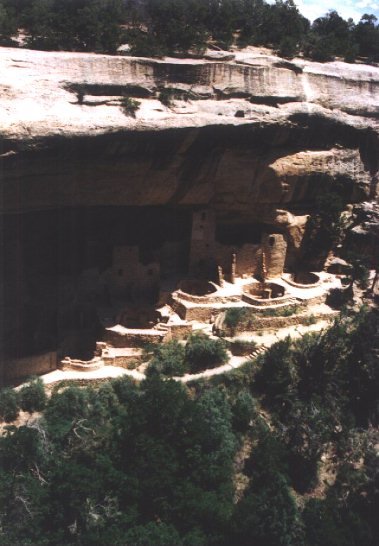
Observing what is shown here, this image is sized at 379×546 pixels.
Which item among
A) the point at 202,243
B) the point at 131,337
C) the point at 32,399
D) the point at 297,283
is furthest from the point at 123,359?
the point at 297,283

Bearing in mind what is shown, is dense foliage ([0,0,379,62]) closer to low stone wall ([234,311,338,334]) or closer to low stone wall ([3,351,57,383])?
low stone wall ([234,311,338,334])

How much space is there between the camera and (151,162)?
18.1 m

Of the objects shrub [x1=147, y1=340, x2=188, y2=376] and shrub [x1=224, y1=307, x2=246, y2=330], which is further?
shrub [x1=224, y1=307, x2=246, y2=330]

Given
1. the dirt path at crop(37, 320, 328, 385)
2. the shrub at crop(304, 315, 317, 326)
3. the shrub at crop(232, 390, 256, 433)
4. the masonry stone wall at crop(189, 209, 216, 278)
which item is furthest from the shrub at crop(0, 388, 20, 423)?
the shrub at crop(304, 315, 317, 326)

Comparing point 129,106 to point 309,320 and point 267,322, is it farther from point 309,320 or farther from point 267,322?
point 309,320

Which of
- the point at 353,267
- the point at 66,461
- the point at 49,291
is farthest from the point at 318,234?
the point at 66,461

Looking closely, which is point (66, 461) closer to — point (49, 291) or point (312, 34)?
point (49, 291)

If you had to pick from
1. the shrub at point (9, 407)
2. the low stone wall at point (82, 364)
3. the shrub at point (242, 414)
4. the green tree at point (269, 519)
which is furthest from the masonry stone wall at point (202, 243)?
the green tree at point (269, 519)

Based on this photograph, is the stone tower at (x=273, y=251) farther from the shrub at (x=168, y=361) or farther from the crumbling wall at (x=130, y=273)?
the shrub at (x=168, y=361)

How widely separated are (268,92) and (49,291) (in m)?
9.07

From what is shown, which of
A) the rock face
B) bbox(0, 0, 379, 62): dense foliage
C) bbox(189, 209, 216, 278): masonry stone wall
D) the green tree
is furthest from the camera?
bbox(189, 209, 216, 278): masonry stone wall

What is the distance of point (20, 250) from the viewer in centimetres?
2000

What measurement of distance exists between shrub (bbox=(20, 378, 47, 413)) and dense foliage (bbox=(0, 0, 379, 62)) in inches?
363

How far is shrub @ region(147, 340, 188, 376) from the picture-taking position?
57.6 ft
